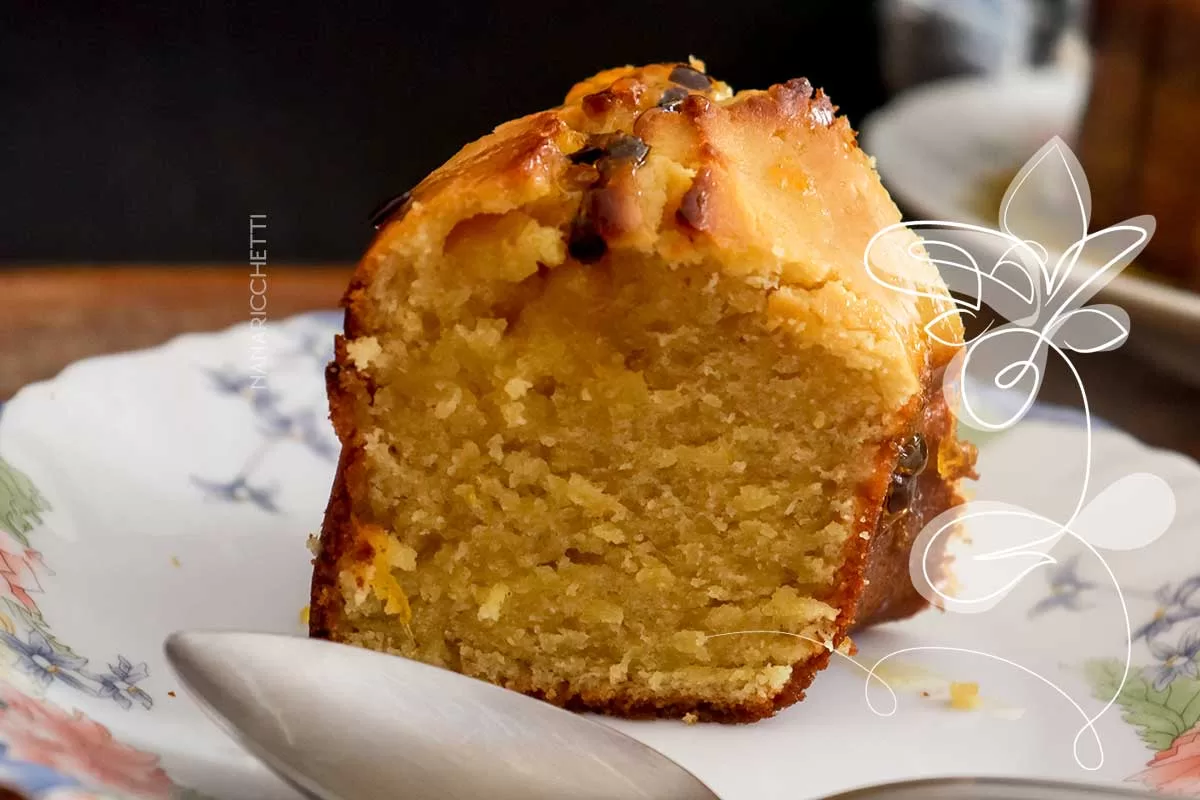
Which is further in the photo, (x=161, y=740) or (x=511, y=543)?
(x=511, y=543)

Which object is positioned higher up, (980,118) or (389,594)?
(980,118)

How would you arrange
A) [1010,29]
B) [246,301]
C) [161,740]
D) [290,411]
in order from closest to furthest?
[161,740]
[290,411]
[246,301]
[1010,29]

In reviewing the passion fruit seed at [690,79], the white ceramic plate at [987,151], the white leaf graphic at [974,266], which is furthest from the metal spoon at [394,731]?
the white ceramic plate at [987,151]

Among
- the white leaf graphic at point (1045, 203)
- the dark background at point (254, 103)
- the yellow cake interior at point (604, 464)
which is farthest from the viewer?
the dark background at point (254, 103)

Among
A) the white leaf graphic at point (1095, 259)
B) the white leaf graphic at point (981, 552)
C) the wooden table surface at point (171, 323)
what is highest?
the white leaf graphic at point (1095, 259)

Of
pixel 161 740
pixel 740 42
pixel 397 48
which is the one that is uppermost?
pixel 740 42

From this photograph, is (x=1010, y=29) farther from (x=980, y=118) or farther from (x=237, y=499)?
(x=237, y=499)

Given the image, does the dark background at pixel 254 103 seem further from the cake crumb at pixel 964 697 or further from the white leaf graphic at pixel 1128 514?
the cake crumb at pixel 964 697

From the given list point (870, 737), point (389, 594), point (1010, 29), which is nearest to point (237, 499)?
point (389, 594)
